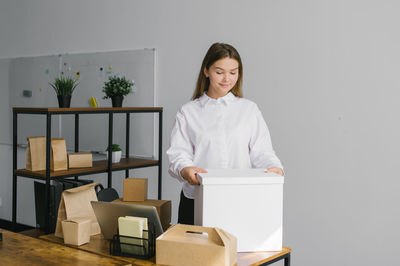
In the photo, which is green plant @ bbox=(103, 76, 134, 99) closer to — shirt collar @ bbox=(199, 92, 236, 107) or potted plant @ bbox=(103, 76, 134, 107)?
potted plant @ bbox=(103, 76, 134, 107)

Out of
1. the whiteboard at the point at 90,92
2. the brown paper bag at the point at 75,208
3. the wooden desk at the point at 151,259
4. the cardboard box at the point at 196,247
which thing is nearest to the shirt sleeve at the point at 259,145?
the wooden desk at the point at 151,259

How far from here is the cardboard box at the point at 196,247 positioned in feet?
4.52

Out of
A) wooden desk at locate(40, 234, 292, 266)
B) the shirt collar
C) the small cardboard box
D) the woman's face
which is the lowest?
wooden desk at locate(40, 234, 292, 266)

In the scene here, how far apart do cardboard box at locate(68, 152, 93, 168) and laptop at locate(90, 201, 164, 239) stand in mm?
1567

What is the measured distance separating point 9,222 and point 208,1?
331 cm

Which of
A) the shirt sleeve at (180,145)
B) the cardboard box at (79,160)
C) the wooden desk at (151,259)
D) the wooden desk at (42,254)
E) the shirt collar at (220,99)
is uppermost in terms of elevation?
the shirt collar at (220,99)

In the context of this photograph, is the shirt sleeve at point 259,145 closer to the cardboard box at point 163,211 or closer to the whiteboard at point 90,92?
the cardboard box at point 163,211

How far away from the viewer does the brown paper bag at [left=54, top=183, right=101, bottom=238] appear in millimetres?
1765

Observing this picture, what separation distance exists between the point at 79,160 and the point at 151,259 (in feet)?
6.12


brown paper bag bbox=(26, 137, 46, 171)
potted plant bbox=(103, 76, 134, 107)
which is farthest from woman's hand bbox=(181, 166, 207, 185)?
potted plant bbox=(103, 76, 134, 107)

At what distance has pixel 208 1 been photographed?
341cm

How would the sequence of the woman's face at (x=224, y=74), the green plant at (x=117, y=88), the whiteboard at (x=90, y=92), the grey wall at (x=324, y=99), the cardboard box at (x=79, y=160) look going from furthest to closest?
the whiteboard at (x=90, y=92) → the green plant at (x=117, y=88) → the cardboard box at (x=79, y=160) → the grey wall at (x=324, y=99) → the woman's face at (x=224, y=74)

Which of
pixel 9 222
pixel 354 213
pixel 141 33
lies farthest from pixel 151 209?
pixel 9 222

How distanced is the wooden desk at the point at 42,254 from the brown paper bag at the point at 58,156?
142cm
